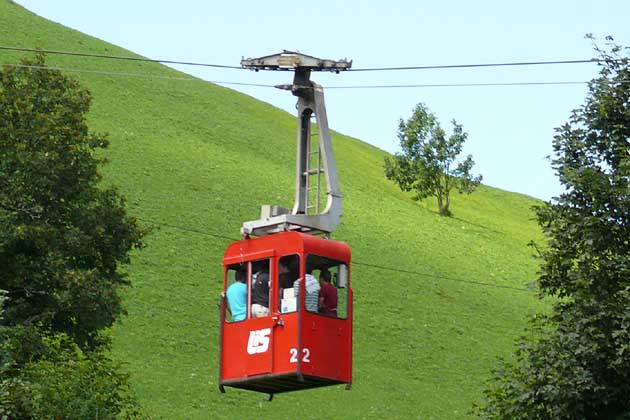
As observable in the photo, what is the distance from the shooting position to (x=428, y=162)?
340 feet

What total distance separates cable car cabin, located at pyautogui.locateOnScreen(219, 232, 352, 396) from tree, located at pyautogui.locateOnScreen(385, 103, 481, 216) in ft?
259

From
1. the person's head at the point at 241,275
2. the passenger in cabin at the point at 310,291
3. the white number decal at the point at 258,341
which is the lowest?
the white number decal at the point at 258,341

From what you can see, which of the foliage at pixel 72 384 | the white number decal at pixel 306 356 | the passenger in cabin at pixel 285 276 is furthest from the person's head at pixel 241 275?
the foliage at pixel 72 384

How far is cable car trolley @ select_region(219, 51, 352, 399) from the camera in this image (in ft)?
64.8

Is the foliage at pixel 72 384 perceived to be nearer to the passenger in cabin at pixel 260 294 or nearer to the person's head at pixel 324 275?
the passenger in cabin at pixel 260 294

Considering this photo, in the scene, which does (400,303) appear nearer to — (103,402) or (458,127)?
(103,402)

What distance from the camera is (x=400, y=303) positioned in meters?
64.6

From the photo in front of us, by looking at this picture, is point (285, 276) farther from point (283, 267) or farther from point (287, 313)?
point (287, 313)

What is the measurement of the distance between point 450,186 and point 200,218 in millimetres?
36748

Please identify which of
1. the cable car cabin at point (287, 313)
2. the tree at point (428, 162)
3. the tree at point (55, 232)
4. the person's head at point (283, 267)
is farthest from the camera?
the tree at point (428, 162)

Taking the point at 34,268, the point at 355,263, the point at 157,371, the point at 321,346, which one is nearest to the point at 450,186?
the point at 355,263

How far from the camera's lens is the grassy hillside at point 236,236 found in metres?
49.6

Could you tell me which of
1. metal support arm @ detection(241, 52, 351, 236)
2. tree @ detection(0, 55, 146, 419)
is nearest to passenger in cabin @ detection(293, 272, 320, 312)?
metal support arm @ detection(241, 52, 351, 236)

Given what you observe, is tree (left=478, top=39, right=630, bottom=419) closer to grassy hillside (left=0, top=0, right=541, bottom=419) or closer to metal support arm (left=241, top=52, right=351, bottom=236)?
grassy hillside (left=0, top=0, right=541, bottom=419)
